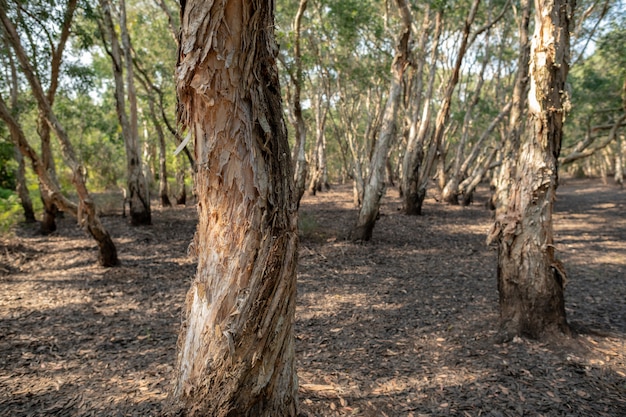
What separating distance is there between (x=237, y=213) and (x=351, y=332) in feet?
10.2

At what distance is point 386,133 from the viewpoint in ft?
27.3

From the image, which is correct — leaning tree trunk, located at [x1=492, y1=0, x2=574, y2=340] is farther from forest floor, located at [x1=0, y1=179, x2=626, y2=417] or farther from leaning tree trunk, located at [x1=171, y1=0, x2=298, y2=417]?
leaning tree trunk, located at [x1=171, y1=0, x2=298, y2=417]

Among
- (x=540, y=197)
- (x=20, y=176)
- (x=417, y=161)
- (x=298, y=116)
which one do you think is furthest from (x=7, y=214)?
(x=417, y=161)

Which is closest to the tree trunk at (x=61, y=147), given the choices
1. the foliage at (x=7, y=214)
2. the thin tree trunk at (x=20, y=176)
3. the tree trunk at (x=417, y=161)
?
the foliage at (x=7, y=214)

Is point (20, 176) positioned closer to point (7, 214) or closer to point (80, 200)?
point (7, 214)

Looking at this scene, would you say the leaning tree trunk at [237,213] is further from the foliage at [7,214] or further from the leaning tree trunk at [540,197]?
the foliage at [7,214]

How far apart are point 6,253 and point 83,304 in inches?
134

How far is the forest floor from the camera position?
3.29 m

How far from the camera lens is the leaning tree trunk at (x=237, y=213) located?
209 cm

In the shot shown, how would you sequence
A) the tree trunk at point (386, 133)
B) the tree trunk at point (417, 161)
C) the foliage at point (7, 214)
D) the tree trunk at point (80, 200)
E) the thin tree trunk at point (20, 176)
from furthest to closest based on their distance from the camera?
the tree trunk at point (417, 161) < the thin tree trunk at point (20, 176) < the foliage at point (7, 214) < the tree trunk at point (386, 133) < the tree trunk at point (80, 200)

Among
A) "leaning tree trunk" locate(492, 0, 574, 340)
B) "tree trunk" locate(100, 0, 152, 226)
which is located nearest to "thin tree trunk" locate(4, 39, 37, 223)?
"tree trunk" locate(100, 0, 152, 226)

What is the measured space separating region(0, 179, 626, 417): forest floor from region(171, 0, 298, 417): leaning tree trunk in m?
0.87

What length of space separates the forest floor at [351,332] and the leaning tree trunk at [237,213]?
87 centimetres

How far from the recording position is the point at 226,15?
204 cm
